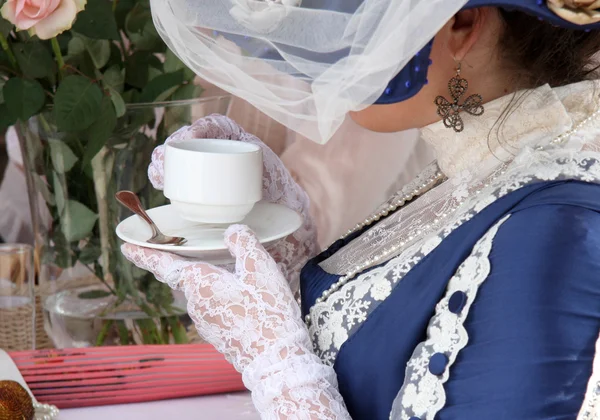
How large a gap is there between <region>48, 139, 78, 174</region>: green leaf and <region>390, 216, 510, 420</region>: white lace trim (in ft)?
1.85

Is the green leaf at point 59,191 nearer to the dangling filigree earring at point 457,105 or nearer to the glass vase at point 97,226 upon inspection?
the glass vase at point 97,226

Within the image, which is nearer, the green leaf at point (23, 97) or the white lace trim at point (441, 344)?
the white lace trim at point (441, 344)

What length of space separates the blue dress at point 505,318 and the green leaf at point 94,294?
47cm

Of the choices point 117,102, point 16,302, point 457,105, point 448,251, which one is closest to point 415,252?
point 448,251

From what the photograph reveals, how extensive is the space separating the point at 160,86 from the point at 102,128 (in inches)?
3.9

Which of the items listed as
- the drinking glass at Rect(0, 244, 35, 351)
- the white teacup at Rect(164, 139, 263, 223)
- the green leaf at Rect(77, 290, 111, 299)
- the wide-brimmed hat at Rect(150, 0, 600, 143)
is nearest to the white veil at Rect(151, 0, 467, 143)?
the wide-brimmed hat at Rect(150, 0, 600, 143)

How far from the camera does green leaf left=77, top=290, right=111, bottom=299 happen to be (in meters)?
1.10

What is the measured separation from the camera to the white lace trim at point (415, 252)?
28.3 inches

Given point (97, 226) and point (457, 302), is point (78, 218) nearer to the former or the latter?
point (97, 226)

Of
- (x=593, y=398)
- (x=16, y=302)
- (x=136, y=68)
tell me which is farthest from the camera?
(x=16, y=302)

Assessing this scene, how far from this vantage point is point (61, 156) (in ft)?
3.45

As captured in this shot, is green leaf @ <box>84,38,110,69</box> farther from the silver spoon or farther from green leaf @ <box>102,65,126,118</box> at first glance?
the silver spoon

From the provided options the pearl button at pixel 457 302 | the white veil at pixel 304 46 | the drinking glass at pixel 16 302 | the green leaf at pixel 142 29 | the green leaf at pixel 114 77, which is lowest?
the drinking glass at pixel 16 302

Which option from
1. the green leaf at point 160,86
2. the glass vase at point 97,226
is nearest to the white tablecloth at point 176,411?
the glass vase at point 97,226
